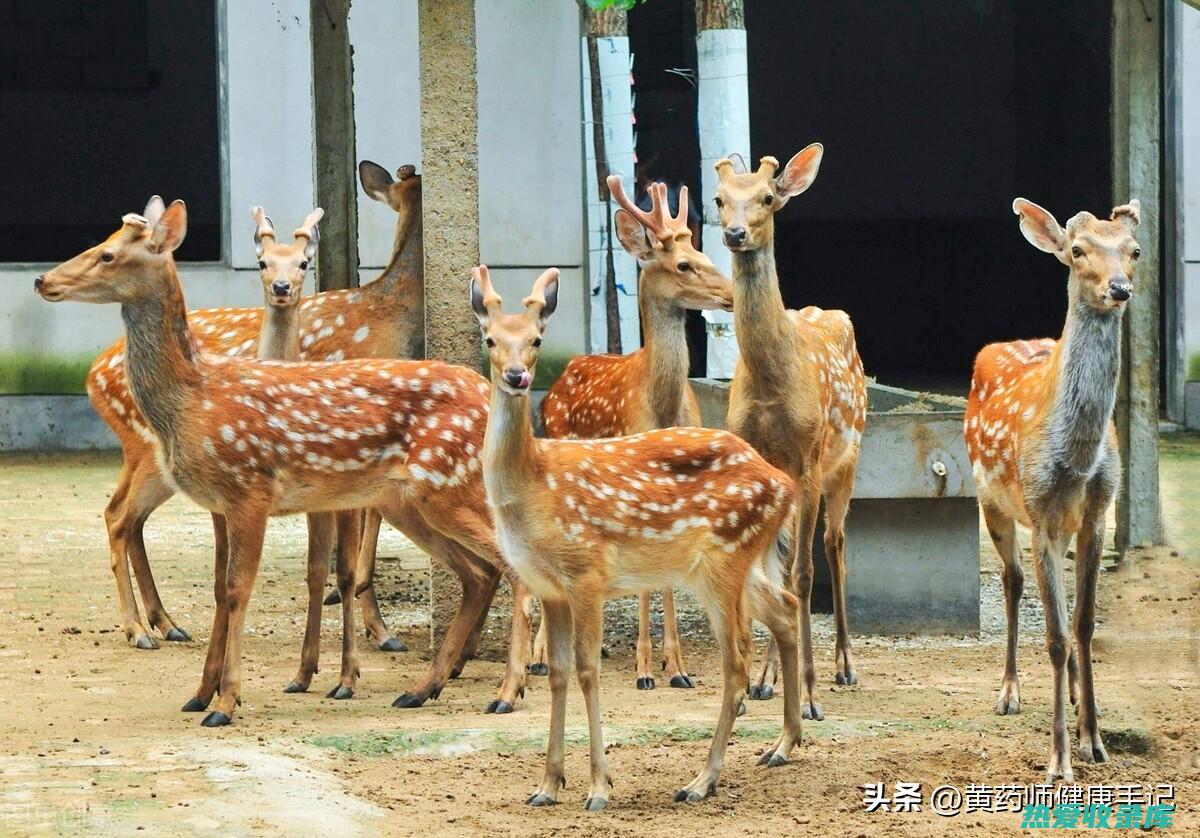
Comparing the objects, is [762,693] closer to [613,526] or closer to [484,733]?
[484,733]

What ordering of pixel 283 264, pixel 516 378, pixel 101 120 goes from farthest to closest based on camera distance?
pixel 101 120 → pixel 283 264 → pixel 516 378

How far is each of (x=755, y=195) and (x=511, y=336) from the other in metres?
1.84

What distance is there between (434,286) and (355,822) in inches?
123

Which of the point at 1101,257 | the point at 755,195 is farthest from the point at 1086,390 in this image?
the point at 755,195

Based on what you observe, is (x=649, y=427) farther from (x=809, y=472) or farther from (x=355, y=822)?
(x=355, y=822)

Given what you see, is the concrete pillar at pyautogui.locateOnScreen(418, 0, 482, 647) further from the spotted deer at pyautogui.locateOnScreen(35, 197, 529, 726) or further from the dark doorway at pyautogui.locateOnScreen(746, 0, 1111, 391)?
the dark doorway at pyautogui.locateOnScreen(746, 0, 1111, 391)

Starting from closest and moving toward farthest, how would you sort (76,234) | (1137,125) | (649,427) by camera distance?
(649,427) < (1137,125) < (76,234)

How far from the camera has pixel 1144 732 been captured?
6602 mm

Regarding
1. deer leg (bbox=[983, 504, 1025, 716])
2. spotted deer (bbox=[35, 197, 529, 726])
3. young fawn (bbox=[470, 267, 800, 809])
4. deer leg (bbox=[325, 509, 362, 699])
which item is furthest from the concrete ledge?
young fawn (bbox=[470, 267, 800, 809])

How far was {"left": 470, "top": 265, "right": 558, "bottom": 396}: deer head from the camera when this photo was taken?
5621 millimetres

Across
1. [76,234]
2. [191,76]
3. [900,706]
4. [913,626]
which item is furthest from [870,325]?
[900,706]

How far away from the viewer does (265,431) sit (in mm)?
6918

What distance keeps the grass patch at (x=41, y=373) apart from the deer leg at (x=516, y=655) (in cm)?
832

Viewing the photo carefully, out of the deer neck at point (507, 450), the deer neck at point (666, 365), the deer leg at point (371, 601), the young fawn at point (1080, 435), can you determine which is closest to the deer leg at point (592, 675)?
the deer neck at point (507, 450)
